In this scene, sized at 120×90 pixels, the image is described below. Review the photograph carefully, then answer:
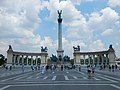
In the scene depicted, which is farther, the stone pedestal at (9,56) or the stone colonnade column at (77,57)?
Answer: the stone colonnade column at (77,57)

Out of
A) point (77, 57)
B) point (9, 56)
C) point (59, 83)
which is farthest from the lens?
point (77, 57)

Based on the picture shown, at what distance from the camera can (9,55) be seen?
114 metres

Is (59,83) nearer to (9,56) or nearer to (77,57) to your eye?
(9,56)

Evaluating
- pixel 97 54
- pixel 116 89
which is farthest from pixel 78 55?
pixel 116 89

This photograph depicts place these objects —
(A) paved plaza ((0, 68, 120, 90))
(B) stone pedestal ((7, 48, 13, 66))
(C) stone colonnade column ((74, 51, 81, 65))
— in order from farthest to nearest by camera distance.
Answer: (C) stone colonnade column ((74, 51, 81, 65)) < (B) stone pedestal ((7, 48, 13, 66)) < (A) paved plaza ((0, 68, 120, 90))

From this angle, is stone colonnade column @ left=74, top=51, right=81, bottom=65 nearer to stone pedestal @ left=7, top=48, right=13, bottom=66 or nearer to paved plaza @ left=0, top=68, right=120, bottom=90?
stone pedestal @ left=7, top=48, right=13, bottom=66

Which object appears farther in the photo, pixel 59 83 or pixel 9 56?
pixel 9 56

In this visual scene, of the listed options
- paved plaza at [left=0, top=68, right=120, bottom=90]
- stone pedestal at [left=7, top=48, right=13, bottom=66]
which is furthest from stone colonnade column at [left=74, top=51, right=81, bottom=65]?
paved plaza at [left=0, top=68, right=120, bottom=90]

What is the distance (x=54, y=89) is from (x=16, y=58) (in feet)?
361

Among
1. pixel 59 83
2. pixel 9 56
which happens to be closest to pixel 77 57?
pixel 9 56

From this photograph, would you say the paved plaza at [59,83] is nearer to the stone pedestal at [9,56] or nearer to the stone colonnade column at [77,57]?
the stone pedestal at [9,56]

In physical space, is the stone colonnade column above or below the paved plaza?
above

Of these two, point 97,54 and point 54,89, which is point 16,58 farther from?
point 54,89

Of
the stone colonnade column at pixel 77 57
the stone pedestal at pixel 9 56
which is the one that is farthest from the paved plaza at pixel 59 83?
the stone colonnade column at pixel 77 57
